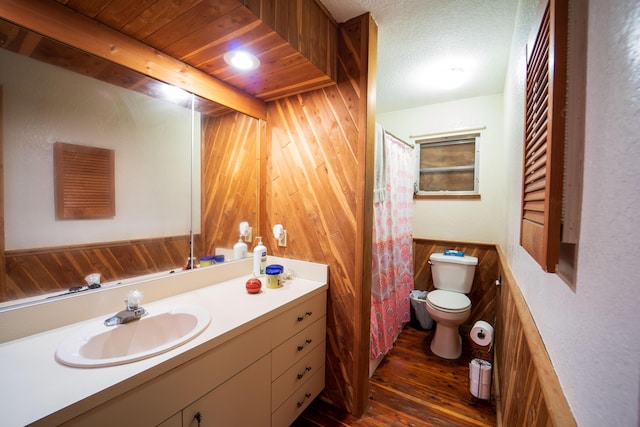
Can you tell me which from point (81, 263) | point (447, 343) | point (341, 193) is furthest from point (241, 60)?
point (447, 343)

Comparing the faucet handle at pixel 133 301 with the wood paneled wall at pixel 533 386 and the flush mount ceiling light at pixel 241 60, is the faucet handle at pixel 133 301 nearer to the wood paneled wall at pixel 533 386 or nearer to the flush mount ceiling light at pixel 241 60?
the flush mount ceiling light at pixel 241 60

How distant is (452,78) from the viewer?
7.43 feet

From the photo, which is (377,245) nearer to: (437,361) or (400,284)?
(400,284)

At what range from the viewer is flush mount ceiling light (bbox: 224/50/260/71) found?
4.44ft

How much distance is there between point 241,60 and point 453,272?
2.56 metres

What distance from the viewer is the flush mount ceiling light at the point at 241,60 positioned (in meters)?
1.35

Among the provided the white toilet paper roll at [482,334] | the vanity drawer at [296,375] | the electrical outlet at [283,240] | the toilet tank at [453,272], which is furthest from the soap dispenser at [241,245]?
the toilet tank at [453,272]

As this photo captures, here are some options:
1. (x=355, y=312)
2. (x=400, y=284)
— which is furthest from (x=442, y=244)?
(x=355, y=312)

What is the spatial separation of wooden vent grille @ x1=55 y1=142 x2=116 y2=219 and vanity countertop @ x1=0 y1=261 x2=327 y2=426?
51 cm

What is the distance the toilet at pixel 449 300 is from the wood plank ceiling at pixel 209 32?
6.70 ft

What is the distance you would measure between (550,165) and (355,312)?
1.32 m

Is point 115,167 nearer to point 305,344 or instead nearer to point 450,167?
point 305,344

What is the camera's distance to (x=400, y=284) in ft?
8.03

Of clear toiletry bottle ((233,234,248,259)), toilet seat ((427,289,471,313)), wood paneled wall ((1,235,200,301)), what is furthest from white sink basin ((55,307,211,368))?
toilet seat ((427,289,471,313))
